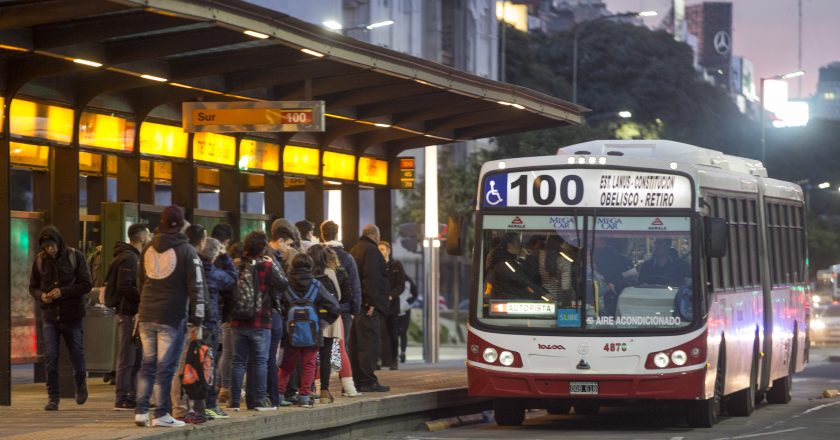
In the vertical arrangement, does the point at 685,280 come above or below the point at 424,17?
below

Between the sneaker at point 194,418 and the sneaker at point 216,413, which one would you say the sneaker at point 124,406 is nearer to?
the sneaker at point 216,413

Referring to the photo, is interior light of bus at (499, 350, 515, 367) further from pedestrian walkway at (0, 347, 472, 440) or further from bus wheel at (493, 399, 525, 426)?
pedestrian walkway at (0, 347, 472, 440)

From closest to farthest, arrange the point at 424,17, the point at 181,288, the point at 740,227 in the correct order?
the point at 181,288, the point at 740,227, the point at 424,17

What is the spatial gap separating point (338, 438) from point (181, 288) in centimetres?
345

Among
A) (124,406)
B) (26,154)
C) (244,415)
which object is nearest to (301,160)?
(26,154)

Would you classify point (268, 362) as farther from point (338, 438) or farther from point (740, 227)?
point (740, 227)

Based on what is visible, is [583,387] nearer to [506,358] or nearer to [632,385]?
[632,385]

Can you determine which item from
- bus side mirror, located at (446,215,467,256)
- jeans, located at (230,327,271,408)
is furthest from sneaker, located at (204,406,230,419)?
bus side mirror, located at (446,215,467,256)

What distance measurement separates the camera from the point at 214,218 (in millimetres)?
22000

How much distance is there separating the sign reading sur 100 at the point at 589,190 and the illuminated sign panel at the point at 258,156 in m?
5.03

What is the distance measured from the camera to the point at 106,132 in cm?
1925

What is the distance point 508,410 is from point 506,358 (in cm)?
106

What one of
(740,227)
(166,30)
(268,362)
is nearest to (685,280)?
(740,227)

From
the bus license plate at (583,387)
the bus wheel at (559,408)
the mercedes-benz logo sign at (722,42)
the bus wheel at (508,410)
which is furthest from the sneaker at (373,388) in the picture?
the mercedes-benz logo sign at (722,42)
